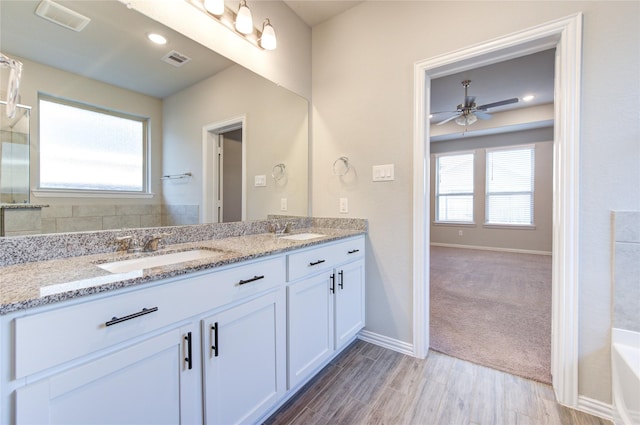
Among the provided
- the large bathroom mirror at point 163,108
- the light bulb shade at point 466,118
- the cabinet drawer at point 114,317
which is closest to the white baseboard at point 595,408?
the cabinet drawer at point 114,317

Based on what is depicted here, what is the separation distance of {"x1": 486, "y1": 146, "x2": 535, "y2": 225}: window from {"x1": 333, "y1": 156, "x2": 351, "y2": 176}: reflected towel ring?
508cm

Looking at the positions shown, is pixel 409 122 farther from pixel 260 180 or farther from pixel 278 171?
pixel 260 180

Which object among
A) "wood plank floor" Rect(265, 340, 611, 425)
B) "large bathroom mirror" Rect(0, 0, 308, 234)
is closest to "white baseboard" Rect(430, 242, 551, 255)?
"wood plank floor" Rect(265, 340, 611, 425)

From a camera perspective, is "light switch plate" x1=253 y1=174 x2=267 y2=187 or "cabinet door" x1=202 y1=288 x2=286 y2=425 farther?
"light switch plate" x1=253 y1=174 x2=267 y2=187

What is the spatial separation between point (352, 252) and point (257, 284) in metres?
0.89

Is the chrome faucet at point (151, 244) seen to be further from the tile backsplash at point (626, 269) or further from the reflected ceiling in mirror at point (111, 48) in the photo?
the tile backsplash at point (626, 269)

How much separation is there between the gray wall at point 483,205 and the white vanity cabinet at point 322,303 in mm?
5223

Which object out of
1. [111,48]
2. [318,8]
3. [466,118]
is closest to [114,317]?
[111,48]

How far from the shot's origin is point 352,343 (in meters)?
2.12

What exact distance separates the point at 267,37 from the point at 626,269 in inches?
96.5

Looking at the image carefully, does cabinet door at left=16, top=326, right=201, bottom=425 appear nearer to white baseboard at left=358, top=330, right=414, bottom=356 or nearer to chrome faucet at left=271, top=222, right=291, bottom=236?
chrome faucet at left=271, top=222, right=291, bottom=236

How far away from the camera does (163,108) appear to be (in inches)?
60.6

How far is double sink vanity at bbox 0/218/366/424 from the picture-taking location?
27.4 inches

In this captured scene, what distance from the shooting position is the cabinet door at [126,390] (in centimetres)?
70
